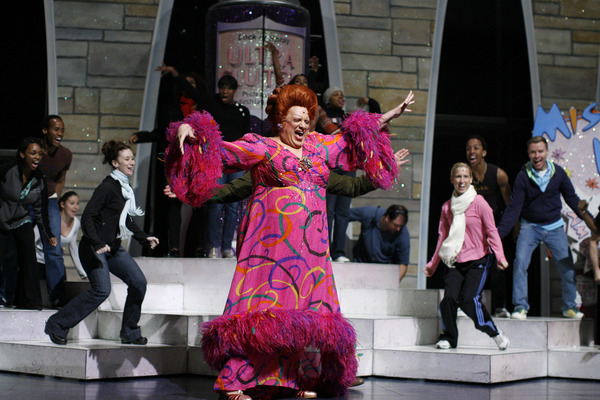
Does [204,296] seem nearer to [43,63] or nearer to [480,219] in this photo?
[480,219]

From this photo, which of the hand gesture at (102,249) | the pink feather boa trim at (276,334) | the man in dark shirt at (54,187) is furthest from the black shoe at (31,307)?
the pink feather boa trim at (276,334)

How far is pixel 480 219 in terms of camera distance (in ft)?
17.9

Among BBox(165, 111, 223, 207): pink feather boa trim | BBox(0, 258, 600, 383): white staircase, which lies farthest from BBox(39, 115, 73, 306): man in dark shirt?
BBox(165, 111, 223, 207): pink feather boa trim

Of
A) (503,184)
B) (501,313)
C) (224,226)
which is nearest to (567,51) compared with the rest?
(503,184)

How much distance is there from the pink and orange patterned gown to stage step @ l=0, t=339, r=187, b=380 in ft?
3.31

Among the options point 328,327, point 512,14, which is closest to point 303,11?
point 512,14

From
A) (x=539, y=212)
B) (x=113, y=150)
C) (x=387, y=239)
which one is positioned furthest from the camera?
(x=387, y=239)

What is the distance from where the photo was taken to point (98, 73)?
7.82 metres

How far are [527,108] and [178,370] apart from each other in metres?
4.94

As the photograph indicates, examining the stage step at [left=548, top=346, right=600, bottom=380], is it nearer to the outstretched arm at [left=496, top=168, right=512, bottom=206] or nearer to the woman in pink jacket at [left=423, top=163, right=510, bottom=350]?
the woman in pink jacket at [left=423, top=163, right=510, bottom=350]

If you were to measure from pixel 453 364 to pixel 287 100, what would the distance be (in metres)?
2.01

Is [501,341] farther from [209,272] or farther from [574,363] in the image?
[209,272]

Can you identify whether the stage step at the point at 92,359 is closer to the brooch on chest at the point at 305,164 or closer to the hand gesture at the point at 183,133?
the hand gesture at the point at 183,133

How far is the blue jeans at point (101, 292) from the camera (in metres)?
4.99
